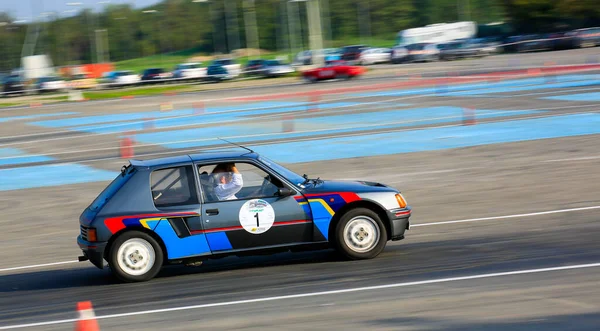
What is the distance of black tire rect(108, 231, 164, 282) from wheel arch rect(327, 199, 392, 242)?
1.89m

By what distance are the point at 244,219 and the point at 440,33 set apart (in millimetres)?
69714

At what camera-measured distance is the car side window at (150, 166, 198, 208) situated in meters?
9.23

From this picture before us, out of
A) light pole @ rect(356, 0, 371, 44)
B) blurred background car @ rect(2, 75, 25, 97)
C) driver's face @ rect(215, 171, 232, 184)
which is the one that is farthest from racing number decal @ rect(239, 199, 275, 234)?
light pole @ rect(356, 0, 371, 44)

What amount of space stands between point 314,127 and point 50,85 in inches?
1810

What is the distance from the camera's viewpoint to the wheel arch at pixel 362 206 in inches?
361

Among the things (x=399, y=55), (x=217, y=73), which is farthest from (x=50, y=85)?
(x=399, y=55)

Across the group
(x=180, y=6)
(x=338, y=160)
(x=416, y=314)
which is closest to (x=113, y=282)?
(x=416, y=314)

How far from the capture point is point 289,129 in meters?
25.9

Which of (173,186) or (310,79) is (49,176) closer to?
(173,186)

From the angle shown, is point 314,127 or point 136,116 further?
point 136,116

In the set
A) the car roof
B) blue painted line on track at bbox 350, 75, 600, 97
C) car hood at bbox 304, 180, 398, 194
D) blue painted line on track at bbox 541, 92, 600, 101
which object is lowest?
blue painted line on track at bbox 541, 92, 600, 101

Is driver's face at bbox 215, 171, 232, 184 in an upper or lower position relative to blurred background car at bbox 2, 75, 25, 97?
lower

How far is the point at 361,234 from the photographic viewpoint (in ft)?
30.2

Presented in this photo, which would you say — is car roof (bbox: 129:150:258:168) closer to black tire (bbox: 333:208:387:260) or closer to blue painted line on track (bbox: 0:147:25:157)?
black tire (bbox: 333:208:387:260)
